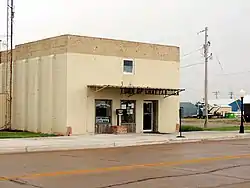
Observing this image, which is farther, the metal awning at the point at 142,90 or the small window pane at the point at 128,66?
the small window pane at the point at 128,66

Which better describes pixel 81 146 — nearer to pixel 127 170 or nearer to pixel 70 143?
pixel 70 143

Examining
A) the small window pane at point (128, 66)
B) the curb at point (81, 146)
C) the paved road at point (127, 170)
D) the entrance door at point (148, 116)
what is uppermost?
the small window pane at point (128, 66)

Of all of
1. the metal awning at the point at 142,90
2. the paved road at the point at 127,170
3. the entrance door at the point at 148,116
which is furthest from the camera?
the entrance door at the point at 148,116

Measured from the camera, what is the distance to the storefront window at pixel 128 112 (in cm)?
3167

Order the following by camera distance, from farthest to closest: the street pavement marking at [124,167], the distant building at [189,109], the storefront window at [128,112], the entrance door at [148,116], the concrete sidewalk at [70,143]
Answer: the distant building at [189,109] < the entrance door at [148,116] < the storefront window at [128,112] < the concrete sidewalk at [70,143] < the street pavement marking at [124,167]

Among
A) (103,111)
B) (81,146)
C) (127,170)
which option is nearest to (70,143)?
(81,146)

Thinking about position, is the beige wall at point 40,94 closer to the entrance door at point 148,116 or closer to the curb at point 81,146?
the curb at point 81,146

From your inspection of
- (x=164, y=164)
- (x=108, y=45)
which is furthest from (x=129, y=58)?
(x=164, y=164)

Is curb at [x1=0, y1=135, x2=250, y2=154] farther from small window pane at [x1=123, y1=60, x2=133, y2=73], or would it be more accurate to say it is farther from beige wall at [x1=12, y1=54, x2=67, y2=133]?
small window pane at [x1=123, y1=60, x2=133, y2=73]

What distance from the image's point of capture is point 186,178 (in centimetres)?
1244

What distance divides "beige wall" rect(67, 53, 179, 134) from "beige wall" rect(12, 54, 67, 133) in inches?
21.5

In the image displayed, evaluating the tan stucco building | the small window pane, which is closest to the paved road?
the tan stucco building

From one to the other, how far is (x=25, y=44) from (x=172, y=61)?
9.58 m

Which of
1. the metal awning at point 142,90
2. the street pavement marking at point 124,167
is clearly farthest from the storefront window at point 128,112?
the street pavement marking at point 124,167
